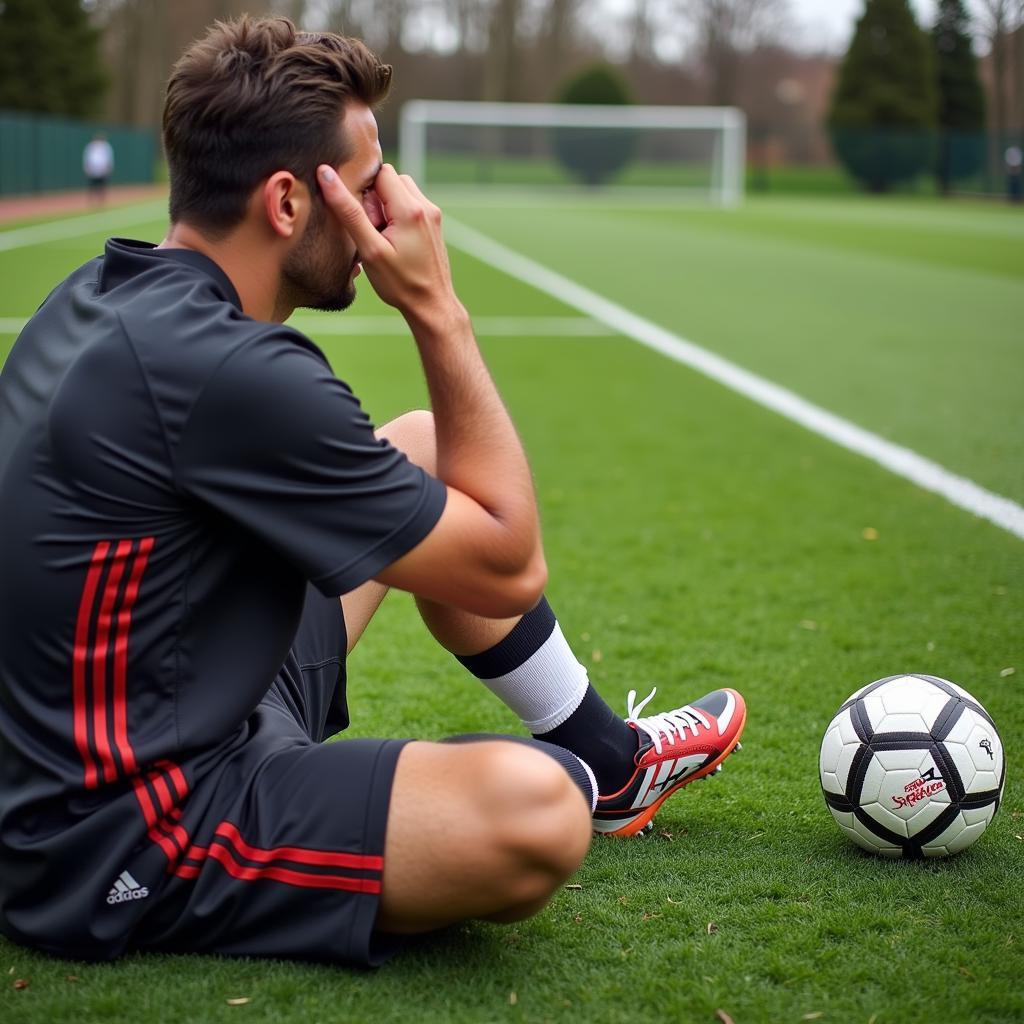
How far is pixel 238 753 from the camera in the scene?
7.93 ft

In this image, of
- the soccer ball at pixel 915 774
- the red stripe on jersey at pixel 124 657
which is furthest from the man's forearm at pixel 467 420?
the soccer ball at pixel 915 774

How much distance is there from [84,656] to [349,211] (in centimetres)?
87

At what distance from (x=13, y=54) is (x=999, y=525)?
4397 cm

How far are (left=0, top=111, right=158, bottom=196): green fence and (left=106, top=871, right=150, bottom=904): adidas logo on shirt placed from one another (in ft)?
112

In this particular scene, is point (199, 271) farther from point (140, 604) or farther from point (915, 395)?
point (915, 395)

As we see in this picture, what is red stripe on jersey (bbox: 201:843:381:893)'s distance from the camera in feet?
7.60

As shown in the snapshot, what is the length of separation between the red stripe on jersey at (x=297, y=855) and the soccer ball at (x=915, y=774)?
123 cm

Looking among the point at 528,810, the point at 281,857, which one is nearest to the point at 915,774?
the point at 528,810

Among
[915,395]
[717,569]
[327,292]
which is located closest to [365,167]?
[327,292]

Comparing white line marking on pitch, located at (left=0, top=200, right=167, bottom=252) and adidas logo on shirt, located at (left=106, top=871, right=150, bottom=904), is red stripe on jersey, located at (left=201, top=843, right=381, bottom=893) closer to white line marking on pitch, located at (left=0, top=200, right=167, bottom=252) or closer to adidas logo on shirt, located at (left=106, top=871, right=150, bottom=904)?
adidas logo on shirt, located at (left=106, top=871, right=150, bottom=904)

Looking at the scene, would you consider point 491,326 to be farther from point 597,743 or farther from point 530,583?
point 530,583

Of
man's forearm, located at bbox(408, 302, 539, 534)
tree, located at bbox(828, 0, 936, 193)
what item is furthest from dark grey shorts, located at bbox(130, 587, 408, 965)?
tree, located at bbox(828, 0, 936, 193)

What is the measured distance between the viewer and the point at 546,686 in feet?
9.92

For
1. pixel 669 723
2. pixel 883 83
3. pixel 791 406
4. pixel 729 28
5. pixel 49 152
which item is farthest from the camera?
pixel 729 28
